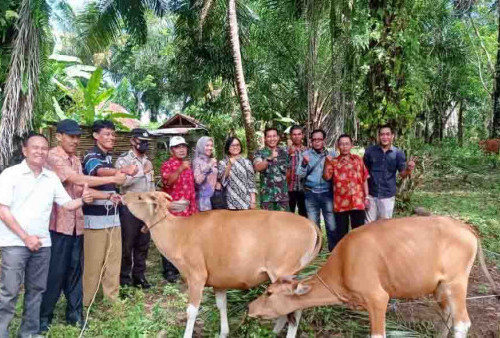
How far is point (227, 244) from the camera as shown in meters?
4.33

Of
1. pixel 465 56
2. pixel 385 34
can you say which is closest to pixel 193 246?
pixel 385 34

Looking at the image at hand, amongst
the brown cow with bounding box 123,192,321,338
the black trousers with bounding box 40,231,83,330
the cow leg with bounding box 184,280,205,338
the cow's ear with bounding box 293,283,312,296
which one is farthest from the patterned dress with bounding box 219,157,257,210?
the cow's ear with bounding box 293,283,312,296

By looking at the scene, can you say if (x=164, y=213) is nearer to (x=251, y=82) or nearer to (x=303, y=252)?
(x=303, y=252)

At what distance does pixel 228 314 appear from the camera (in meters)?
4.85

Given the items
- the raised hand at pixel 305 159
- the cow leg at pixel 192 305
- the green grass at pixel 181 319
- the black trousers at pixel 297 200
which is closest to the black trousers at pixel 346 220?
the green grass at pixel 181 319

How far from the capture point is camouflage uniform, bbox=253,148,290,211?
19.9 feet

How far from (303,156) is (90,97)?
1126 centimetres

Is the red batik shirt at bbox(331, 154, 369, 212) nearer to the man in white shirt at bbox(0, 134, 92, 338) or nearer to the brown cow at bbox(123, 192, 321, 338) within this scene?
the brown cow at bbox(123, 192, 321, 338)

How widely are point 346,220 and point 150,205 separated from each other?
2673 mm

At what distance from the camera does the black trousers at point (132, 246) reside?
18.9 feet

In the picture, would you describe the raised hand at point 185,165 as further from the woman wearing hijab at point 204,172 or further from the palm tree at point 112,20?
the palm tree at point 112,20

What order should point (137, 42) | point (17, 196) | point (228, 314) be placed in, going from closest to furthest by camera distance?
point (17, 196), point (228, 314), point (137, 42)

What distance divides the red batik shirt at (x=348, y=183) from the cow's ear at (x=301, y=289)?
2193 mm

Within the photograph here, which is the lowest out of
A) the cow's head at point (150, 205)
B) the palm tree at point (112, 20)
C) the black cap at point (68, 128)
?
the cow's head at point (150, 205)
